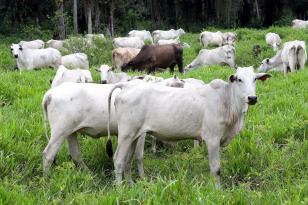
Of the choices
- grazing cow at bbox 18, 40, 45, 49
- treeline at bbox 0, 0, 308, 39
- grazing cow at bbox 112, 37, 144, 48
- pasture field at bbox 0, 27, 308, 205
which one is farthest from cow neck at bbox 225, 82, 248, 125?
treeline at bbox 0, 0, 308, 39

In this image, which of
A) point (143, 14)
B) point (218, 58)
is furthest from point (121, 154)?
point (143, 14)

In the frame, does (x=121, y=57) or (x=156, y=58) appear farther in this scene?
(x=121, y=57)

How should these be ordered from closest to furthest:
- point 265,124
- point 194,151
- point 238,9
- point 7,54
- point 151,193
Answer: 1. point 151,193
2. point 194,151
3. point 265,124
4. point 7,54
5. point 238,9

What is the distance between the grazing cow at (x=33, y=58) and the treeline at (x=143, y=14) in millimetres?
10360

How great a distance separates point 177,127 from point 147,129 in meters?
0.33

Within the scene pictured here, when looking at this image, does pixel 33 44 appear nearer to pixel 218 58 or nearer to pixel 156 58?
pixel 156 58

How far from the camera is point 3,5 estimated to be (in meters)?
31.0

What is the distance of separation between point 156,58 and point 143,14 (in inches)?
880

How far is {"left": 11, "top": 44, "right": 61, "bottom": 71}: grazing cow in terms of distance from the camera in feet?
50.9

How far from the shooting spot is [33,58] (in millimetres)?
15766

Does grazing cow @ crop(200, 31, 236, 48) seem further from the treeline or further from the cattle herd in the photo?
the cattle herd

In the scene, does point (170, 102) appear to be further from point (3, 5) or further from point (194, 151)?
point (3, 5)

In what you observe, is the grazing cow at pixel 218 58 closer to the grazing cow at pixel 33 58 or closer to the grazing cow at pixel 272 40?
the grazing cow at pixel 272 40

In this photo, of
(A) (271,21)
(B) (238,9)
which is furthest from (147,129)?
(A) (271,21)
